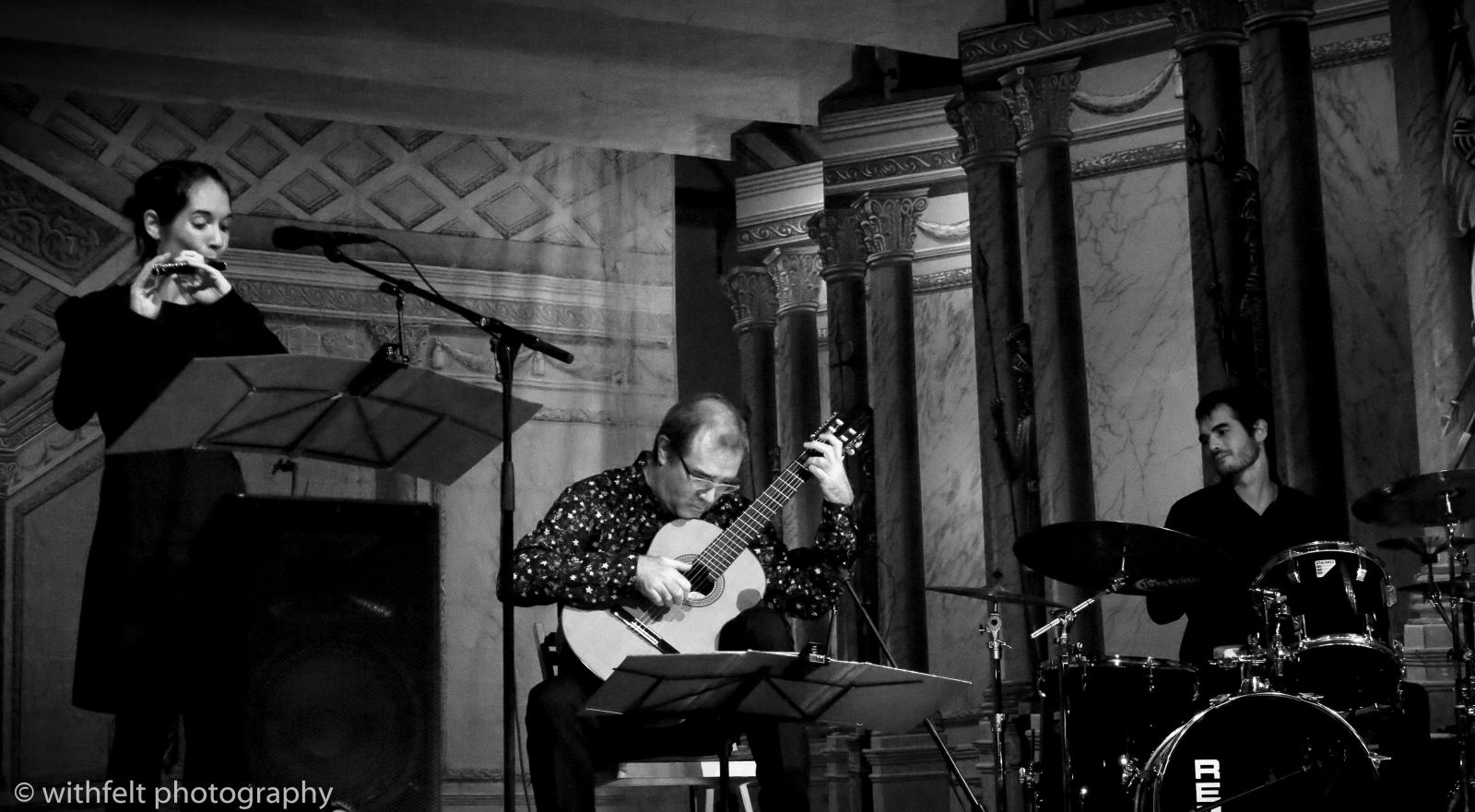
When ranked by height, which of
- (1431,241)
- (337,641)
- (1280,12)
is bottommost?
(337,641)

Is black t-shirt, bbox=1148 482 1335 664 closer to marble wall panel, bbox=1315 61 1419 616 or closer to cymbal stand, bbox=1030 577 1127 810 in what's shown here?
cymbal stand, bbox=1030 577 1127 810

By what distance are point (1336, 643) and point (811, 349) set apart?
28.4 ft

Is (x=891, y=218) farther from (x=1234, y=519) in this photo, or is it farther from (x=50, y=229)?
(x=1234, y=519)

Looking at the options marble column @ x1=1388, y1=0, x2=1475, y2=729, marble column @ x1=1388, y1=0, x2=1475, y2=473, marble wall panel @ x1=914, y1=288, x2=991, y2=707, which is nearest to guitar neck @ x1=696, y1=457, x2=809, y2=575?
marble column @ x1=1388, y1=0, x2=1475, y2=729

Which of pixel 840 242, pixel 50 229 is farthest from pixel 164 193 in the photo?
pixel 840 242

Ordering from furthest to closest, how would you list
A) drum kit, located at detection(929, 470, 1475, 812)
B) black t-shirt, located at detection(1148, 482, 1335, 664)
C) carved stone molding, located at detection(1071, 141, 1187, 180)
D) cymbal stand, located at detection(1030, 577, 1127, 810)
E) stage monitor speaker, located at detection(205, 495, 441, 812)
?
carved stone molding, located at detection(1071, 141, 1187, 180) → black t-shirt, located at detection(1148, 482, 1335, 664) → cymbal stand, located at detection(1030, 577, 1127, 810) → drum kit, located at detection(929, 470, 1475, 812) → stage monitor speaker, located at detection(205, 495, 441, 812)

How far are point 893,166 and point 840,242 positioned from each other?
2.32 feet

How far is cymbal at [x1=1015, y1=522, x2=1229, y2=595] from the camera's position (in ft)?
16.5

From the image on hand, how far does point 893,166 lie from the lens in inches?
446

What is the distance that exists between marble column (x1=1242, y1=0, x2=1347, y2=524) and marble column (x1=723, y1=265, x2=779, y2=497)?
5.96 m

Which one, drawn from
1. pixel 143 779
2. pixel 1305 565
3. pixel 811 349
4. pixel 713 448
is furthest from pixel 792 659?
pixel 811 349

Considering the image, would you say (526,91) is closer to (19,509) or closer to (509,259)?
(509,259)

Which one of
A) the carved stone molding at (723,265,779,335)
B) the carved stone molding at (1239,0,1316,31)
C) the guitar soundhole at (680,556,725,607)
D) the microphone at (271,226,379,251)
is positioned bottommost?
the guitar soundhole at (680,556,725,607)

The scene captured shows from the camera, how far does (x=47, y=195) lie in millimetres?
9219
